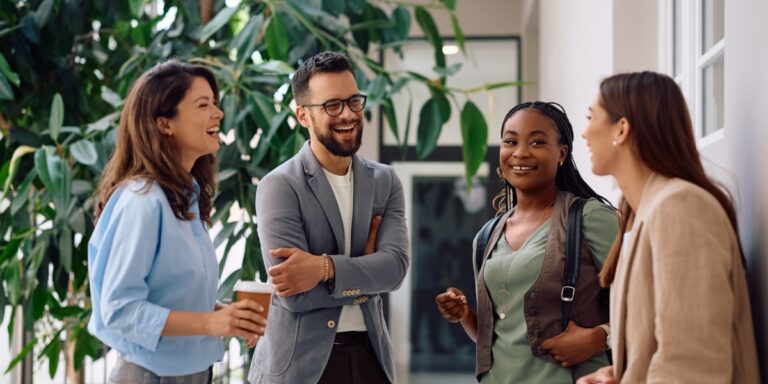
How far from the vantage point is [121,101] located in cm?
404

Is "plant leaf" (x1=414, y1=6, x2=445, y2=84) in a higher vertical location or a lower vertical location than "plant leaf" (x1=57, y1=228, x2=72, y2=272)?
higher

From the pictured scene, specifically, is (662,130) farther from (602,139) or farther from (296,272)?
(296,272)

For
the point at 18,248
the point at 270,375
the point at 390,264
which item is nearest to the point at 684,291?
the point at 390,264

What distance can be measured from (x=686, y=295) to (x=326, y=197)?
3.82 ft

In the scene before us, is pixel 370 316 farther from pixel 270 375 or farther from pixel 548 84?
pixel 548 84

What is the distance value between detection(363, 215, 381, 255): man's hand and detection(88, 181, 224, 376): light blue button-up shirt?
486mm

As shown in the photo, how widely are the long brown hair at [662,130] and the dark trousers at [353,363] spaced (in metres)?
1.03

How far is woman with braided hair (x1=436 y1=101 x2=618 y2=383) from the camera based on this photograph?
2.17 metres

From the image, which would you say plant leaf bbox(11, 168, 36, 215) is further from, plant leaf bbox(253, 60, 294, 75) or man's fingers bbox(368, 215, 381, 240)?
man's fingers bbox(368, 215, 381, 240)

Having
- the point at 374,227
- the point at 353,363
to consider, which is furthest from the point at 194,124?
the point at 353,363

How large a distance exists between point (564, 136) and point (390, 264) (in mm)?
549

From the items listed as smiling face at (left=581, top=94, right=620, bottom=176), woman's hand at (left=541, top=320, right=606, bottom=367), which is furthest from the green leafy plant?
smiling face at (left=581, top=94, right=620, bottom=176)

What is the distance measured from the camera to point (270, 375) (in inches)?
94.6

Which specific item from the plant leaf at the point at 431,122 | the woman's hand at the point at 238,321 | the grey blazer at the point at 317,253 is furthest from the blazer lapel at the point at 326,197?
the plant leaf at the point at 431,122
